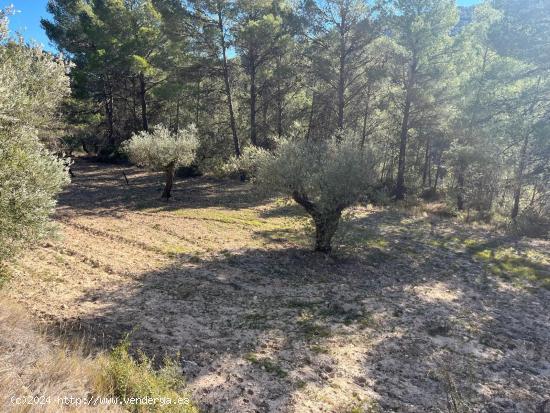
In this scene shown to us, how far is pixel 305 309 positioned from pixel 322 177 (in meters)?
5.33

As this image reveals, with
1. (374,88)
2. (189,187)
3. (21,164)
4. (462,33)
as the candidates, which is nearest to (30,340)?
(21,164)

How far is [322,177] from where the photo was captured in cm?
1401

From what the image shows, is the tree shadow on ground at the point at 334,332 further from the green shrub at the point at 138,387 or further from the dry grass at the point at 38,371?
the dry grass at the point at 38,371

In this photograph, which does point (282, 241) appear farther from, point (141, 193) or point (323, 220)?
point (141, 193)

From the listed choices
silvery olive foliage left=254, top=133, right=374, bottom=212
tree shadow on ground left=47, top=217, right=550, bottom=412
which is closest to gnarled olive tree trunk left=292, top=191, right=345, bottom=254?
silvery olive foliage left=254, top=133, right=374, bottom=212

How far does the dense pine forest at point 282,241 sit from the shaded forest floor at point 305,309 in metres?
0.07

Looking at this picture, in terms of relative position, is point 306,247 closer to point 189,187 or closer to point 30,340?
point 30,340

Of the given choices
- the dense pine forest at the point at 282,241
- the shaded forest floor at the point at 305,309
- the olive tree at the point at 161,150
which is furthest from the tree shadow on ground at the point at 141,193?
the shaded forest floor at the point at 305,309

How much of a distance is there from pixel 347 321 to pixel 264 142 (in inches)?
1142

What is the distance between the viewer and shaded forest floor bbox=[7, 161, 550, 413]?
23.7 ft

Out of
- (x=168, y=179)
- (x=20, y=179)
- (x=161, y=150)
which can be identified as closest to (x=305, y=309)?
(x=20, y=179)

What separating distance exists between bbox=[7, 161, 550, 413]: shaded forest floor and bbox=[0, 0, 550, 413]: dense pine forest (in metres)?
0.07

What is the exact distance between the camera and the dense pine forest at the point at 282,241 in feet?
23.2

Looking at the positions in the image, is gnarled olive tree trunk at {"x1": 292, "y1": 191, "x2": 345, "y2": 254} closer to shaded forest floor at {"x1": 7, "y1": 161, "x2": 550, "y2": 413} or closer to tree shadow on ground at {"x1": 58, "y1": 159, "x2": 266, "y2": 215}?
shaded forest floor at {"x1": 7, "y1": 161, "x2": 550, "y2": 413}
